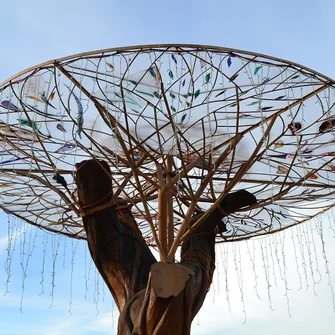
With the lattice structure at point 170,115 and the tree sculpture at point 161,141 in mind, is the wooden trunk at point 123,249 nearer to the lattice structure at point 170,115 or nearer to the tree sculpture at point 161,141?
the tree sculpture at point 161,141

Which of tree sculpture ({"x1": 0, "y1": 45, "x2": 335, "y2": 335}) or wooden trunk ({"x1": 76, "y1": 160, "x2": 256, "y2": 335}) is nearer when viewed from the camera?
tree sculpture ({"x1": 0, "y1": 45, "x2": 335, "y2": 335})

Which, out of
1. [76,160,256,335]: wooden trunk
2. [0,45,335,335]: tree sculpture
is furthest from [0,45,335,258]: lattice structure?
[76,160,256,335]: wooden trunk

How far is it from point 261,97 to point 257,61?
0.50 metres

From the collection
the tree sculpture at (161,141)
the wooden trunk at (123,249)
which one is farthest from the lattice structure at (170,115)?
the wooden trunk at (123,249)

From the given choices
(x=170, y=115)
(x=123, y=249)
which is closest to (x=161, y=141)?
(x=170, y=115)

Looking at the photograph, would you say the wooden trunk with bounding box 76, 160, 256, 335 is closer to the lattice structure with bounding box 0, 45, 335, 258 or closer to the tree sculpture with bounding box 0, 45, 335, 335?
the tree sculpture with bounding box 0, 45, 335, 335

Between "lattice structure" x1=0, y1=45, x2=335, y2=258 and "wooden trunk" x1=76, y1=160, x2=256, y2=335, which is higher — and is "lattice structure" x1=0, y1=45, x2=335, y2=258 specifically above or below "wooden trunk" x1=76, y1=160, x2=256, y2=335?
above

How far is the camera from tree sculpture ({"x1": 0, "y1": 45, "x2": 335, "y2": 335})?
4469 mm

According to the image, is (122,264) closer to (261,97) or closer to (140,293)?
(140,293)

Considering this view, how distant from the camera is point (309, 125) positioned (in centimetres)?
555

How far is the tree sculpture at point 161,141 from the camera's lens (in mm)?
4469

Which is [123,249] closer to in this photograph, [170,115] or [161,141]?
[161,141]

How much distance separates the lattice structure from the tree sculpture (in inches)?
0.6

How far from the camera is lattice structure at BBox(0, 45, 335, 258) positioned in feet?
14.6
